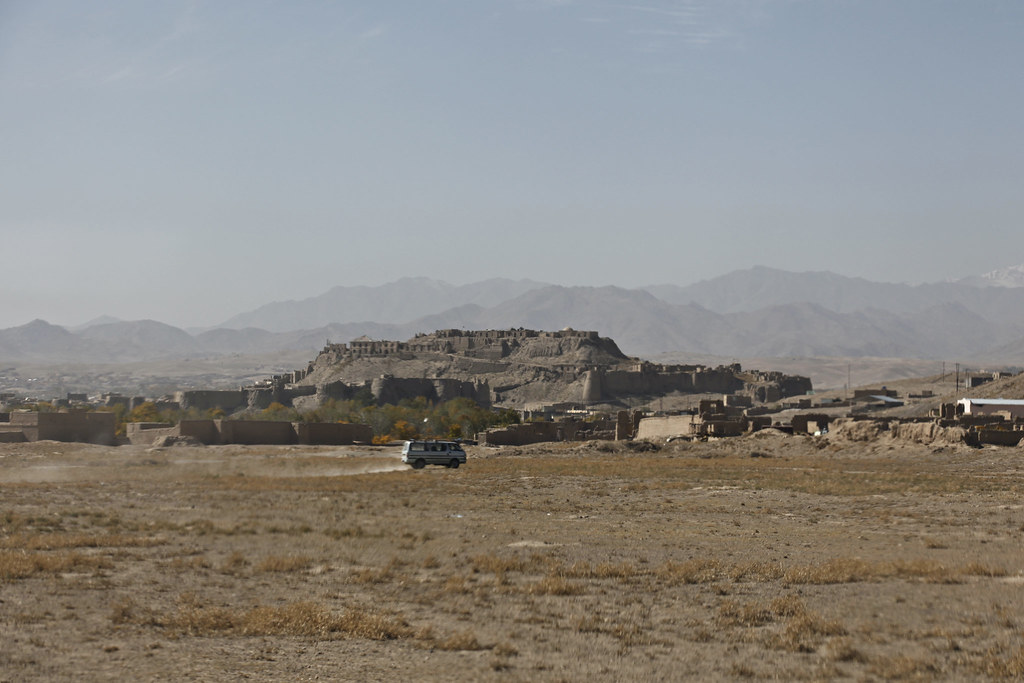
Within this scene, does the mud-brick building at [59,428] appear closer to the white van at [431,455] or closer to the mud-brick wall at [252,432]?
the mud-brick wall at [252,432]

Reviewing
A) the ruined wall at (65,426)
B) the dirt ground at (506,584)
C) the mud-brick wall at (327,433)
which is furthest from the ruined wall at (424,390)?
the dirt ground at (506,584)

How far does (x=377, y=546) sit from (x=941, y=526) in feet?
31.3

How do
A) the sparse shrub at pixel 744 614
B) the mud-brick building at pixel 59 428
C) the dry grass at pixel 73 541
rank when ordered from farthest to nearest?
the mud-brick building at pixel 59 428 → the dry grass at pixel 73 541 → the sparse shrub at pixel 744 614

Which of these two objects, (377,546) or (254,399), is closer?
(377,546)

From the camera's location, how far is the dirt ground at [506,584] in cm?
1062

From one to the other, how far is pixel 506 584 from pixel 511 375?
136 meters

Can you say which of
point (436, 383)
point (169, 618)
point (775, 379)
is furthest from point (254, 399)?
point (169, 618)

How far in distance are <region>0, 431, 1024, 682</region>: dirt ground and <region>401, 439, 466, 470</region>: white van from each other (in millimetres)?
11958

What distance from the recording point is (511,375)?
5920 inches

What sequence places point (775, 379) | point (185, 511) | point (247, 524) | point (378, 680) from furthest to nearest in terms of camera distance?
point (775, 379), point (185, 511), point (247, 524), point (378, 680)

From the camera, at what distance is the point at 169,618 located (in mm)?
12031

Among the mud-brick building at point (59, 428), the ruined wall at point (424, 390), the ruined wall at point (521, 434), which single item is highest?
the ruined wall at point (424, 390)

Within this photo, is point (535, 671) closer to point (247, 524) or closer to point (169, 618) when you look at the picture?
point (169, 618)

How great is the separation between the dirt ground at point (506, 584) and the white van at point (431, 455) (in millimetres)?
11958
